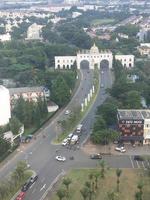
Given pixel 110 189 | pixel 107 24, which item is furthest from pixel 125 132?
pixel 107 24

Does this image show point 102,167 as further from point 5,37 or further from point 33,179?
point 5,37

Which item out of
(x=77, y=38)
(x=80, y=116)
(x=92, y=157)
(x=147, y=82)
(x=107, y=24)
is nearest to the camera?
(x=92, y=157)

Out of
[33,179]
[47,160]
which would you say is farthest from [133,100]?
[33,179]

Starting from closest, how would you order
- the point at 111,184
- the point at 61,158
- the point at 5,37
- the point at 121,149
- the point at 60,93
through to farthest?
1. the point at 111,184
2. the point at 61,158
3. the point at 121,149
4. the point at 60,93
5. the point at 5,37

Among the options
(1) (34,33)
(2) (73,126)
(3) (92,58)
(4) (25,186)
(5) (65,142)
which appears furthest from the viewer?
(1) (34,33)

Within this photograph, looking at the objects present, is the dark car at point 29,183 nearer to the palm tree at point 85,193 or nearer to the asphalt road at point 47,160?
the asphalt road at point 47,160

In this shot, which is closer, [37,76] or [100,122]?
[100,122]

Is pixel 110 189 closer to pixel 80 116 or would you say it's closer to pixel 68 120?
pixel 68 120
